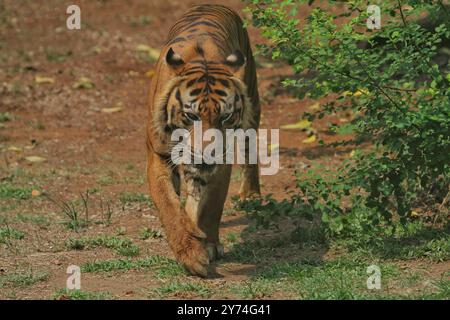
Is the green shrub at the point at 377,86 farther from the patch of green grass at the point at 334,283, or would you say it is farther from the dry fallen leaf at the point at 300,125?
the dry fallen leaf at the point at 300,125

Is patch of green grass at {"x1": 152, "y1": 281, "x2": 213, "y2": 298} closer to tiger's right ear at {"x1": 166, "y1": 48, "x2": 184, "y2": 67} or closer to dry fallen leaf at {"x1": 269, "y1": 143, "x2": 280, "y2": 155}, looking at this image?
tiger's right ear at {"x1": 166, "y1": 48, "x2": 184, "y2": 67}

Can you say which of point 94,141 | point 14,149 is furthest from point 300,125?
point 14,149

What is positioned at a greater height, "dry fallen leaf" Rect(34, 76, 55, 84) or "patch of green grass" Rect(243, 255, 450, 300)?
"dry fallen leaf" Rect(34, 76, 55, 84)

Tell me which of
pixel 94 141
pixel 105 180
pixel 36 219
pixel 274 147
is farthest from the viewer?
pixel 94 141

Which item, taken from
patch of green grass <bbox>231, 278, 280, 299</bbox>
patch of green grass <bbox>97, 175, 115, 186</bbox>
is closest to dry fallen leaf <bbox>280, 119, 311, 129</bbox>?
patch of green grass <bbox>97, 175, 115, 186</bbox>

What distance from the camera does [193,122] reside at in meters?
5.62

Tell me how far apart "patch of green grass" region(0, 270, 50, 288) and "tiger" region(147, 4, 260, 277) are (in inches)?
34.3

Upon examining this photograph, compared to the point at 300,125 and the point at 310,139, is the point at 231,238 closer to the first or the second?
the point at 310,139

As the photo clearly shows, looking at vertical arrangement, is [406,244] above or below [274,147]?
below

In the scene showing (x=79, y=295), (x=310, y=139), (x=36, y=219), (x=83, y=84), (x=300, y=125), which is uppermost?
(x=83, y=84)

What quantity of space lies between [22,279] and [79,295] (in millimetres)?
644

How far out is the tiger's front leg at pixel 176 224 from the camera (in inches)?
221

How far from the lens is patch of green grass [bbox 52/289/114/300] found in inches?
203

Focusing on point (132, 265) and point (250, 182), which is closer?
point (132, 265)
